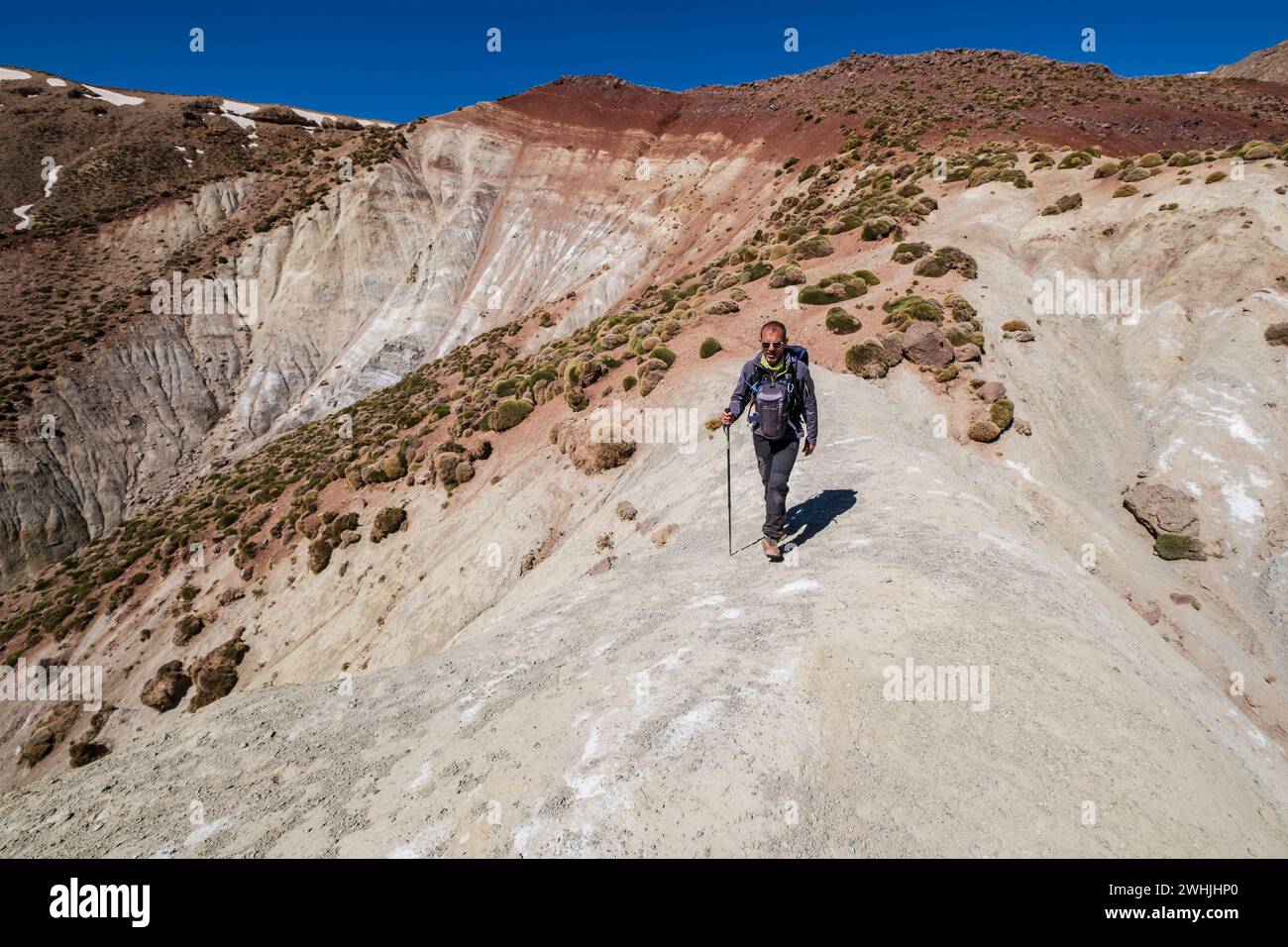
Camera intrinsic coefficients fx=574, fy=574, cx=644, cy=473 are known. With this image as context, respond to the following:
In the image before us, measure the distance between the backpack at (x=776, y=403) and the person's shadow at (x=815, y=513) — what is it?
2.26 meters

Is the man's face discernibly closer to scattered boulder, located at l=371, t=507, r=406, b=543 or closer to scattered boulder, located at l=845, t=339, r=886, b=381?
scattered boulder, located at l=845, t=339, r=886, b=381

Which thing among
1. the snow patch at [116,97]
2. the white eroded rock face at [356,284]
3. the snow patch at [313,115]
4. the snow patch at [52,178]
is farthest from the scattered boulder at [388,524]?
the snow patch at [313,115]

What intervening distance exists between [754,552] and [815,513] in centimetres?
179

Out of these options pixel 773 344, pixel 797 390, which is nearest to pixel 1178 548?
pixel 797 390

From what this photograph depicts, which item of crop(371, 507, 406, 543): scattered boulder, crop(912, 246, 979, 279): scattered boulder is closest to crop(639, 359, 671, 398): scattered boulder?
crop(371, 507, 406, 543): scattered boulder

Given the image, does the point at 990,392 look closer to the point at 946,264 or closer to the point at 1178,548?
the point at 1178,548

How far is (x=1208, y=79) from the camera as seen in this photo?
73438 mm

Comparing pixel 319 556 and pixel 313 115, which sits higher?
pixel 313 115

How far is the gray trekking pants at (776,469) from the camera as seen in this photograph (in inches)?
379

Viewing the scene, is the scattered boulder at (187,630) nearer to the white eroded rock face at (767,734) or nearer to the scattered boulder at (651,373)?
the white eroded rock face at (767,734)

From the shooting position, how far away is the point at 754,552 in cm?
1086

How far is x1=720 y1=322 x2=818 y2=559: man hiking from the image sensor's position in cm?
933
